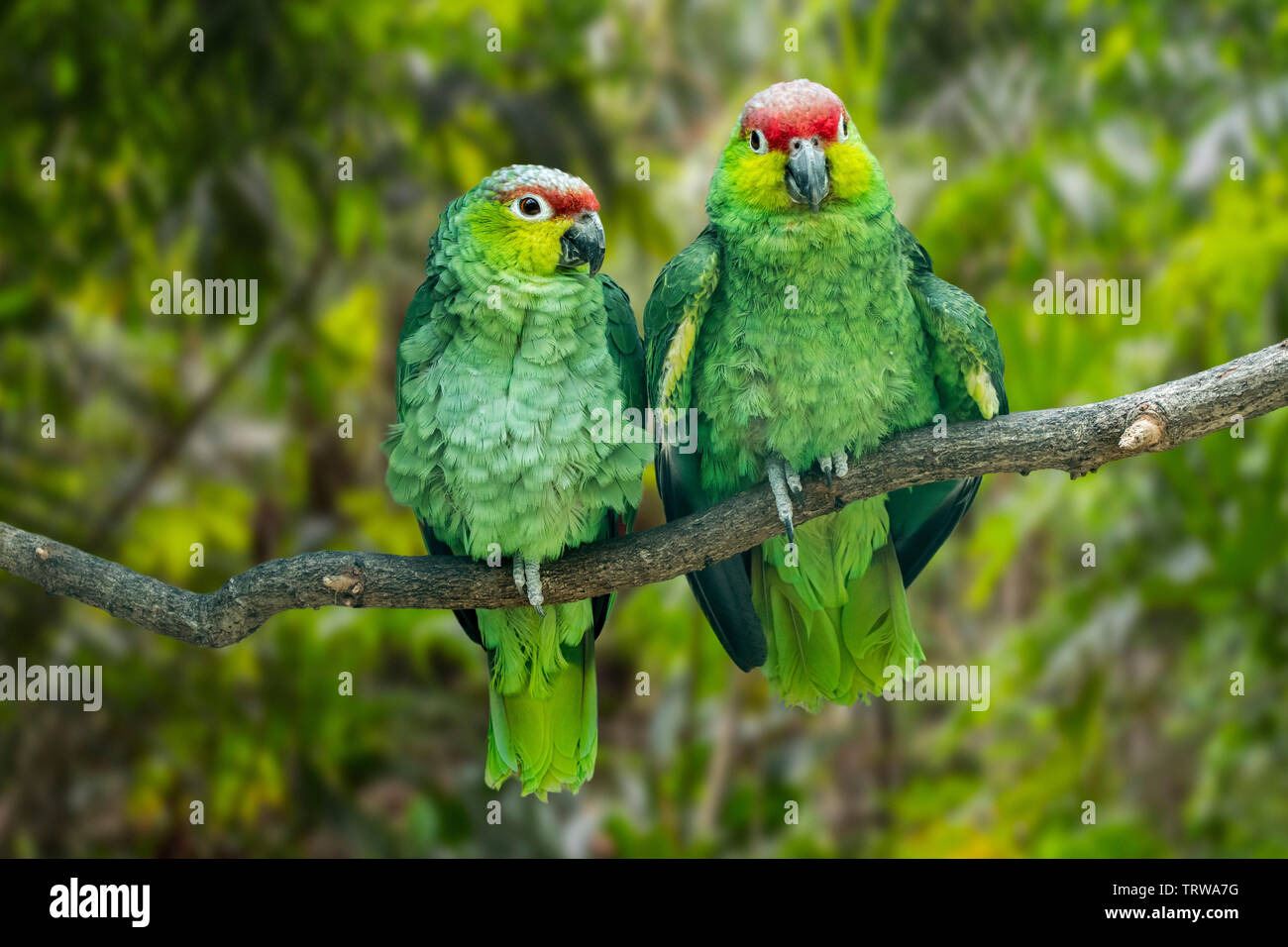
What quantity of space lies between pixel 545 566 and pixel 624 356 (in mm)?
530

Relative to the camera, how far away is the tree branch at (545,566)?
93.0 inches

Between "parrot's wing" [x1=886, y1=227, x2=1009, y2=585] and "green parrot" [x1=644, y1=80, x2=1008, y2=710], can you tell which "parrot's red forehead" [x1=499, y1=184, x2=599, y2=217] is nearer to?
"green parrot" [x1=644, y1=80, x2=1008, y2=710]

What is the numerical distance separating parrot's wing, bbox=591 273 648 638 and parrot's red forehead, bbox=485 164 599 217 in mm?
202

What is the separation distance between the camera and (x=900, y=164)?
14.3 ft

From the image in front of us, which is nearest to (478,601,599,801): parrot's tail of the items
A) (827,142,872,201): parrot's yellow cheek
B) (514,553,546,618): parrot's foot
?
(514,553,546,618): parrot's foot

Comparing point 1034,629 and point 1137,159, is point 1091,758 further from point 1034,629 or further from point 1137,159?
point 1137,159

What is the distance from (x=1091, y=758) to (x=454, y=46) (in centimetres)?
373

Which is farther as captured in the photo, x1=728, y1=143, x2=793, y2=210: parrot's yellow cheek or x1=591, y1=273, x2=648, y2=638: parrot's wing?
x1=591, y1=273, x2=648, y2=638: parrot's wing

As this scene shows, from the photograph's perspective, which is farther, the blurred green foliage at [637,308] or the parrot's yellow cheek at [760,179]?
the blurred green foliage at [637,308]

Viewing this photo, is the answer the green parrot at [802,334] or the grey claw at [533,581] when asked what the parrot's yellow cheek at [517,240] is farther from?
the grey claw at [533,581]

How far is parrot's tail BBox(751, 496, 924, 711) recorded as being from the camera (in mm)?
2754

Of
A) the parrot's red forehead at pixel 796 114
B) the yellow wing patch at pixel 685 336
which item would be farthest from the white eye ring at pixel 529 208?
the parrot's red forehead at pixel 796 114

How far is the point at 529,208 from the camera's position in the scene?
2494 millimetres

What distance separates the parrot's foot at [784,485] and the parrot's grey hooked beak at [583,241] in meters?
0.61
